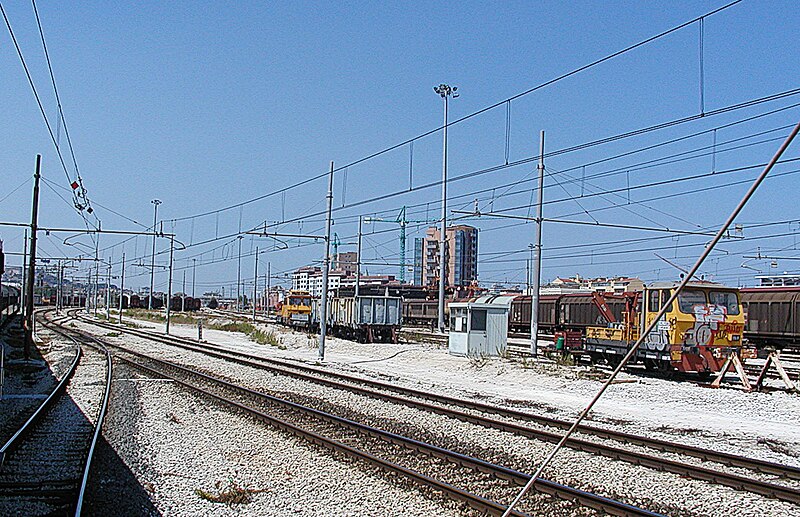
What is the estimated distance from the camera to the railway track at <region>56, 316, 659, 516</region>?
8.85 metres

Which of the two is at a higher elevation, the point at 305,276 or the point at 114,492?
the point at 305,276

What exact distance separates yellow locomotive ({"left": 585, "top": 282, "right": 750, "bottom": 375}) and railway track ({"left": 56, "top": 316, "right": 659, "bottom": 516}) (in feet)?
37.1

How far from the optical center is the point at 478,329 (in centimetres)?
3145

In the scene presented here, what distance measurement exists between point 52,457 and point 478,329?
71.0ft

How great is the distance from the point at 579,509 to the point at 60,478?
7126 mm


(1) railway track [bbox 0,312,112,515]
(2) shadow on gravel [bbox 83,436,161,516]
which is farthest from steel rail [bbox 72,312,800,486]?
(1) railway track [bbox 0,312,112,515]

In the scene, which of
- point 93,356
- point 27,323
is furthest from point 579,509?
point 93,356

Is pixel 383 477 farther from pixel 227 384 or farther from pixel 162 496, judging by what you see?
pixel 227 384

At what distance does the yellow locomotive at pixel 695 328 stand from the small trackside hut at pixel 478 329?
28.4 ft

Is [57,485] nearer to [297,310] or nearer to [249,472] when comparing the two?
[249,472]

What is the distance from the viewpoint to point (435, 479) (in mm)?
9914

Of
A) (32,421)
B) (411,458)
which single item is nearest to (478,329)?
(32,421)

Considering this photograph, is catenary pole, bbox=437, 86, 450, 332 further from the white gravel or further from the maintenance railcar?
the white gravel

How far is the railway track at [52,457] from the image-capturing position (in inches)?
358
